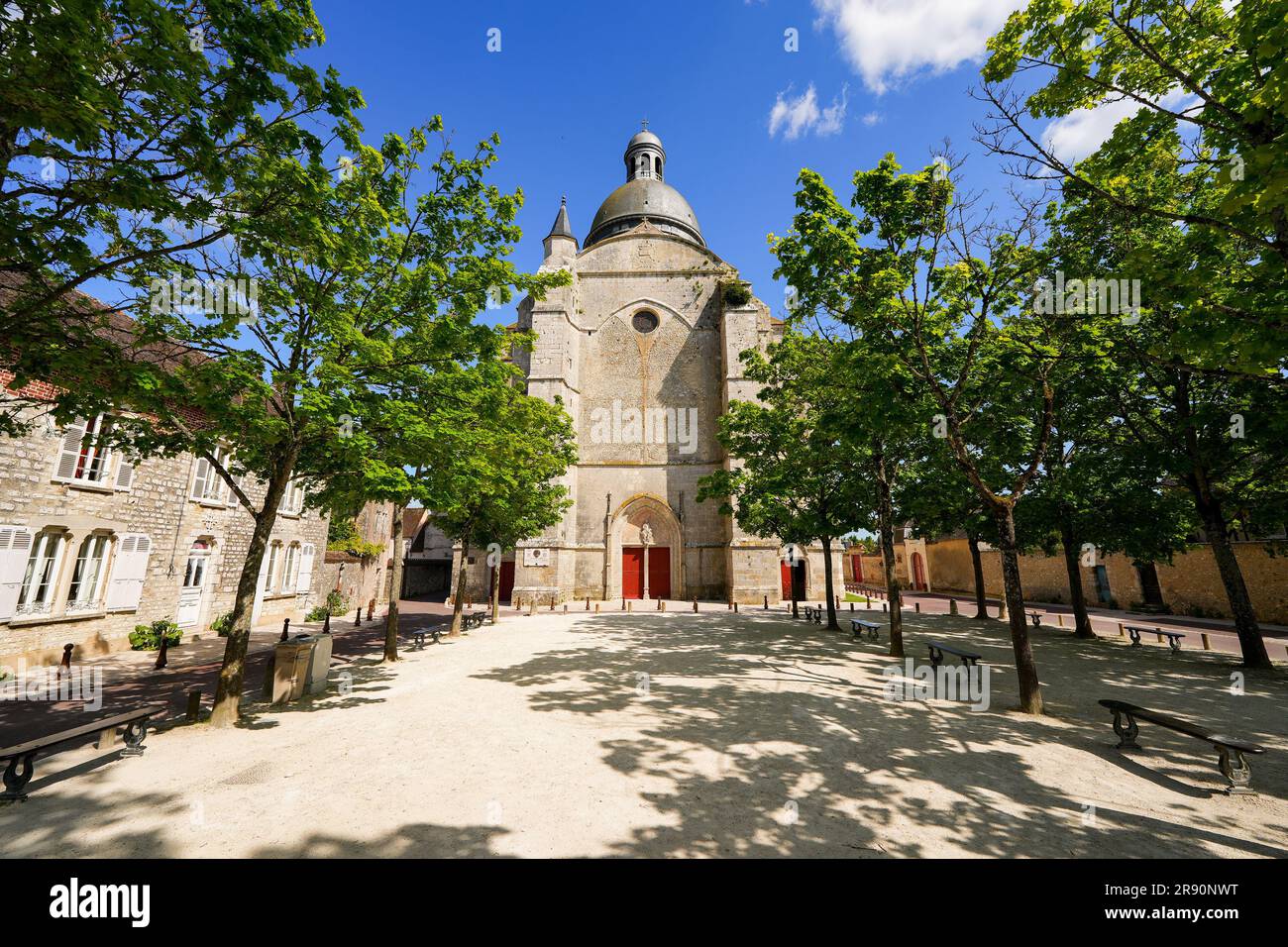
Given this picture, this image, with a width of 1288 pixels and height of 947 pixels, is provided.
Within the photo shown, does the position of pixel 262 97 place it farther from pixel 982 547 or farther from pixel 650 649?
pixel 982 547

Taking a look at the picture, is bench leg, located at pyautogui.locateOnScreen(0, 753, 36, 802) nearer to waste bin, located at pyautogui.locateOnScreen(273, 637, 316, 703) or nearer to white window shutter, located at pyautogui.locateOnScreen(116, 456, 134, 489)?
waste bin, located at pyautogui.locateOnScreen(273, 637, 316, 703)

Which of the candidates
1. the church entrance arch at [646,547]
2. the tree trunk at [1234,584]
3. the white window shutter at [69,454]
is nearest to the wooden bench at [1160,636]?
the tree trunk at [1234,584]

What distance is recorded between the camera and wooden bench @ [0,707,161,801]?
4.46 meters

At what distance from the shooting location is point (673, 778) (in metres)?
4.97

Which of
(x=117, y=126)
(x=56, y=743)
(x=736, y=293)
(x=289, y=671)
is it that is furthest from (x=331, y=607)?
(x=736, y=293)

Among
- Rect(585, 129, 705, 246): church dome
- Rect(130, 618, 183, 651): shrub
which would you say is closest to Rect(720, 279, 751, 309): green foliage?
Rect(585, 129, 705, 246): church dome

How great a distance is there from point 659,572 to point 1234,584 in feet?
64.3

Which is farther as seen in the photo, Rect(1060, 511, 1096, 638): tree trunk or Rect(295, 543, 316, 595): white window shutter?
Rect(295, 543, 316, 595): white window shutter

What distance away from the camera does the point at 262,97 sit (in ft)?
14.7

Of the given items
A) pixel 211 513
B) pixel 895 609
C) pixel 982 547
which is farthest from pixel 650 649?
pixel 982 547

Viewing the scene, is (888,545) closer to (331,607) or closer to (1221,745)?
(1221,745)

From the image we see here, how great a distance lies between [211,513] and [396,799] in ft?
48.8

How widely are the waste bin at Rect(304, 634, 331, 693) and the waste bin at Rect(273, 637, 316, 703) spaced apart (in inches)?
4.4
